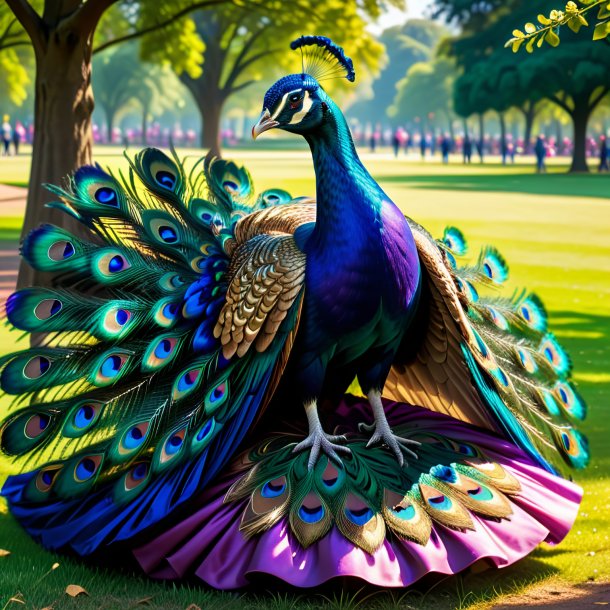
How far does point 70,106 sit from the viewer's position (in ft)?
37.0

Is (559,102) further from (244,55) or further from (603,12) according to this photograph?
(603,12)

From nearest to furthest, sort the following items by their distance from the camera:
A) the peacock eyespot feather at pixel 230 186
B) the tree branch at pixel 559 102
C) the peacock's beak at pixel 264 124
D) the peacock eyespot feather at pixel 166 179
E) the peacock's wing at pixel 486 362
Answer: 1. the peacock's beak at pixel 264 124
2. the peacock's wing at pixel 486 362
3. the peacock eyespot feather at pixel 166 179
4. the peacock eyespot feather at pixel 230 186
5. the tree branch at pixel 559 102

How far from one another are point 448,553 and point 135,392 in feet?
5.92

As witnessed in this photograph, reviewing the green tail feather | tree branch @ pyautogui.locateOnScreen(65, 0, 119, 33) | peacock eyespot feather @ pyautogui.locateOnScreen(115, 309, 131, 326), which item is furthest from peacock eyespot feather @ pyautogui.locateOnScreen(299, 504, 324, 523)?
tree branch @ pyautogui.locateOnScreen(65, 0, 119, 33)

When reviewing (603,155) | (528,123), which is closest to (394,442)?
(603,155)

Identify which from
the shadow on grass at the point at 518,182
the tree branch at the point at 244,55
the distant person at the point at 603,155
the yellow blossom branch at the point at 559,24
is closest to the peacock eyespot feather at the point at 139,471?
the yellow blossom branch at the point at 559,24

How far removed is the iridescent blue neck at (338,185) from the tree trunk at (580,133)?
43.4 m

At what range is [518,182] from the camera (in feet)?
123

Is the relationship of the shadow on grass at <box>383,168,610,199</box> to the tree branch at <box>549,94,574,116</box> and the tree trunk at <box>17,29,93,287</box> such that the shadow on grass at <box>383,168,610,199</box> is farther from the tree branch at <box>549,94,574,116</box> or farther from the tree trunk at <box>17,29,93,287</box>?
the tree trunk at <box>17,29,93,287</box>

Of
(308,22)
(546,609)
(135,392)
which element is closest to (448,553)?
(546,609)

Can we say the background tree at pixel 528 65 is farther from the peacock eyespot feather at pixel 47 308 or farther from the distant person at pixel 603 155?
the peacock eyespot feather at pixel 47 308

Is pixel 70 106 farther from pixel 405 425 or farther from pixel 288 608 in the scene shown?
pixel 288 608

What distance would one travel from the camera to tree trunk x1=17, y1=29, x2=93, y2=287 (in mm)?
11047

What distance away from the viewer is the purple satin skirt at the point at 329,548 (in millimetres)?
4637
